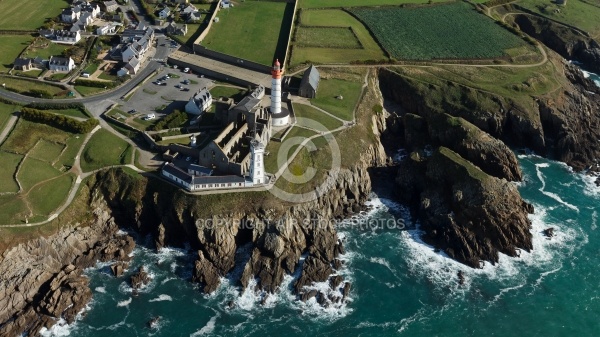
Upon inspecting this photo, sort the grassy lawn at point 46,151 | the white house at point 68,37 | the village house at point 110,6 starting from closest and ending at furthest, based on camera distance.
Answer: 1. the grassy lawn at point 46,151
2. the white house at point 68,37
3. the village house at point 110,6

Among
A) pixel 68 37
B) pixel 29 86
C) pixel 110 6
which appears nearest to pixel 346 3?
pixel 110 6

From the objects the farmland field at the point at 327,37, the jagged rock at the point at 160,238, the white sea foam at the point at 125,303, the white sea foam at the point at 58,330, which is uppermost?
the farmland field at the point at 327,37

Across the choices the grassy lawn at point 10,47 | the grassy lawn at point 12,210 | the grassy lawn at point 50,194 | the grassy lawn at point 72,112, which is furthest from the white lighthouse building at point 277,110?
the grassy lawn at point 10,47

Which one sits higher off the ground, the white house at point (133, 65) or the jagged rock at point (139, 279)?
the white house at point (133, 65)

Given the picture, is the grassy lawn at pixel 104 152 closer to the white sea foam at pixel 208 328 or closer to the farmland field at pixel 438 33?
the white sea foam at pixel 208 328

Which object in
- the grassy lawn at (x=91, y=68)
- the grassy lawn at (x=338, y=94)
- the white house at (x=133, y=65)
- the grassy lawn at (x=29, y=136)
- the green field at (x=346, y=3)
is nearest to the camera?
the grassy lawn at (x=29, y=136)

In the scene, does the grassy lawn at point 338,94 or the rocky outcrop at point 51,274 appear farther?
the grassy lawn at point 338,94

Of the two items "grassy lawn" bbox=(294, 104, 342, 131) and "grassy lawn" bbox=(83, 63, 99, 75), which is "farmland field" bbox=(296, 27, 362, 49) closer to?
"grassy lawn" bbox=(294, 104, 342, 131)
